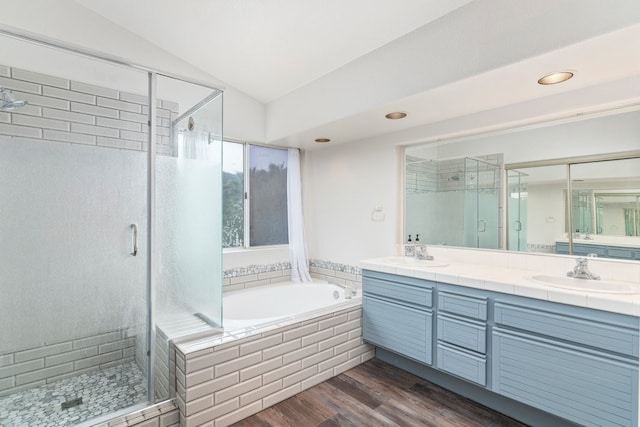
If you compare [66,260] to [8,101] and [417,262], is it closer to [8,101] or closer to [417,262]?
[8,101]

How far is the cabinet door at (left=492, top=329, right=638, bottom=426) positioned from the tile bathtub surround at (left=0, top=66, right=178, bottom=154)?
100 inches

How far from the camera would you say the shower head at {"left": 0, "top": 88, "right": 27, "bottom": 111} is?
203cm

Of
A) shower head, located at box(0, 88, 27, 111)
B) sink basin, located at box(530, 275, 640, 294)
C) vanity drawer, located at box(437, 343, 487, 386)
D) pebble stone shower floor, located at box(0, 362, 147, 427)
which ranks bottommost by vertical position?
pebble stone shower floor, located at box(0, 362, 147, 427)

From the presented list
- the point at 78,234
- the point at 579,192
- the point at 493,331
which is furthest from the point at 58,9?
the point at 579,192

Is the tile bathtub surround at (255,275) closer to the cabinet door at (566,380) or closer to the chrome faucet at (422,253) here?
the chrome faucet at (422,253)

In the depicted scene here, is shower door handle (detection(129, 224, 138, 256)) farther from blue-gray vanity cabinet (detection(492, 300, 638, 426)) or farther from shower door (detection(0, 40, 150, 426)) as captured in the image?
blue-gray vanity cabinet (detection(492, 300, 638, 426))

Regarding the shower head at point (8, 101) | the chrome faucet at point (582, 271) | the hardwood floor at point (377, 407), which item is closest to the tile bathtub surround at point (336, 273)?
the hardwood floor at point (377, 407)

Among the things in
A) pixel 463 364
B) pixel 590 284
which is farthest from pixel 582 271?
pixel 463 364

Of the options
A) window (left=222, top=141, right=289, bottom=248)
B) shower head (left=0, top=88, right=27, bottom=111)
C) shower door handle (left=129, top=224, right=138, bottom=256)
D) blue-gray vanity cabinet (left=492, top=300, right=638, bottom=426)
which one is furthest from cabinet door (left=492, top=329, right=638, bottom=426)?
shower head (left=0, top=88, right=27, bottom=111)

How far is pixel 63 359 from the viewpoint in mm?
2031

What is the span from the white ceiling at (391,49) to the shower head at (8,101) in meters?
0.86

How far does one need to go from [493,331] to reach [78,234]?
260cm

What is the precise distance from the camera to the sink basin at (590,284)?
71.6 inches

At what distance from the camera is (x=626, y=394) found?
1.55 m
